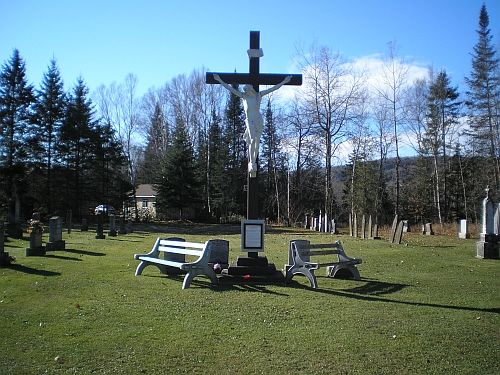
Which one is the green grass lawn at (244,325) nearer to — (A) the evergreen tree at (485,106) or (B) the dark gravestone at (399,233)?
(B) the dark gravestone at (399,233)

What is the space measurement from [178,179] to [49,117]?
13.2 meters

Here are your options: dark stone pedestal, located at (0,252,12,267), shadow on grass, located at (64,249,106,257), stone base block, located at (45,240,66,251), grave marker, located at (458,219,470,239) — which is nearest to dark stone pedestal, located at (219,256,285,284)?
dark stone pedestal, located at (0,252,12,267)

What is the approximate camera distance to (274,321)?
20.4ft

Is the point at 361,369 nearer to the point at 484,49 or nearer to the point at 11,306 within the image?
the point at 11,306

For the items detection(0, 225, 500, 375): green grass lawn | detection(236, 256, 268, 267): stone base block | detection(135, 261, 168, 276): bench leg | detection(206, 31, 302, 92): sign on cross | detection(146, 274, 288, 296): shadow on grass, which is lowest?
detection(0, 225, 500, 375): green grass lawn

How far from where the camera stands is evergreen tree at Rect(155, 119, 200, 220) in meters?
44.6

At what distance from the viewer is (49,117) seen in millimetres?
39344

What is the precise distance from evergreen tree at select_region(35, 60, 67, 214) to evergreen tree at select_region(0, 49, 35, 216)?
3.52 ft

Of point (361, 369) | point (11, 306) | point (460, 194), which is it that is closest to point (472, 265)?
point (361, 369)

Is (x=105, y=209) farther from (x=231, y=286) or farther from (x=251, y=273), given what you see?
(x=231, y=286)

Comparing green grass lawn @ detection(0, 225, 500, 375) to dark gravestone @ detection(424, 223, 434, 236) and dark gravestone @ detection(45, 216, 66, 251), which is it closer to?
dark gravestone @ detection(45, 216, 66, 251)

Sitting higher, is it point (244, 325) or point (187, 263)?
point (187, 263)

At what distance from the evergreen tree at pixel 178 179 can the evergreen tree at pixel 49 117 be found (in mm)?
10562

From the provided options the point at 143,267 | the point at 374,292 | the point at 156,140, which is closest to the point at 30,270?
the point at 143,267
